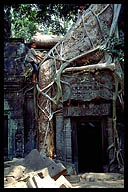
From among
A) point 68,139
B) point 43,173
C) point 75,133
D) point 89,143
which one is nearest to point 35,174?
point 43,173

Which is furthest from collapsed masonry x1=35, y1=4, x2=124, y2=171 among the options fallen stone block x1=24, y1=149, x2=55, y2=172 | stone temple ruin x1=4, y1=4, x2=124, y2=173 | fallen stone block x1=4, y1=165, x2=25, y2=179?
fallen stone block x1=4, y1=165, x2=25, y2=179

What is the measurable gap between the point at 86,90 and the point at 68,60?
1.03 meters

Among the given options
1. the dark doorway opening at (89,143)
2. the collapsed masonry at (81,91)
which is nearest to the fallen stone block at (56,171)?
the collapsed masonry at (81,91)

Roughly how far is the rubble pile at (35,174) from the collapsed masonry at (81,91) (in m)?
1.30

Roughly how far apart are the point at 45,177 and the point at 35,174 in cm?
28

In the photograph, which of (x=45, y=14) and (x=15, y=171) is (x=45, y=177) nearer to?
(x=15, y=171)

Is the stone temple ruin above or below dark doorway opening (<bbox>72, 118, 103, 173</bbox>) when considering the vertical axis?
above

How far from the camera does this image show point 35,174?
3.86 m

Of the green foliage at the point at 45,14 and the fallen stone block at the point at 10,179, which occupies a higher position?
the green foliage at the point at 45,14

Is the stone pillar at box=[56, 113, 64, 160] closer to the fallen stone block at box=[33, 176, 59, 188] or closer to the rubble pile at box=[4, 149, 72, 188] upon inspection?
the rubble pile at box=[4, 149, 72, 188]

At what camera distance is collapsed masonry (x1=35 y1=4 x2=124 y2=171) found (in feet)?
19.5

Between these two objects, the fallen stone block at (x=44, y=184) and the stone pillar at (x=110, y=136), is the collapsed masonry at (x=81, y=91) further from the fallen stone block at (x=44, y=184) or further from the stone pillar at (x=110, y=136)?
the fallen stone block at (x=44, y=184)

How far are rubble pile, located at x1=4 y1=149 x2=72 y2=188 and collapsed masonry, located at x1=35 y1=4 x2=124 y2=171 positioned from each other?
1.30 meters

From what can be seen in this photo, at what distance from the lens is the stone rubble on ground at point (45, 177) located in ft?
11.4
